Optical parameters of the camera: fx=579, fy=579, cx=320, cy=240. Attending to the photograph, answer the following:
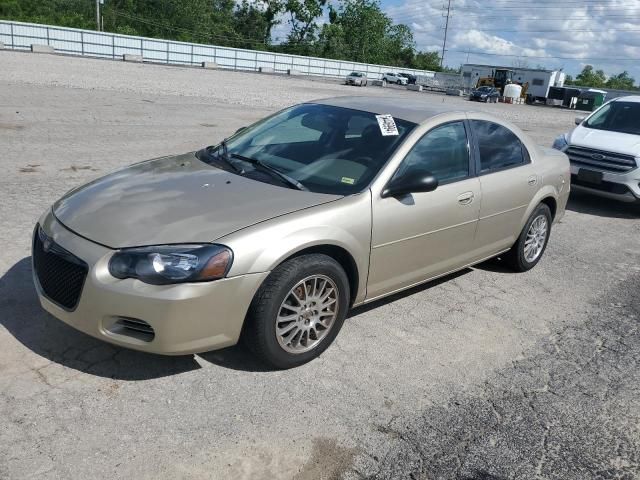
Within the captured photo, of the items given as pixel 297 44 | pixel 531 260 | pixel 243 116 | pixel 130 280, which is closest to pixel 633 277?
pixel 531 260

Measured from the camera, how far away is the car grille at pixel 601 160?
26.9 feet

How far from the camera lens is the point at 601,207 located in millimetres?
9078

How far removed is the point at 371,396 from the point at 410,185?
140cm

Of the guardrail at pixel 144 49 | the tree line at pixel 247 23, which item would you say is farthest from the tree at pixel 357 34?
the guardrail at pixel 144 49

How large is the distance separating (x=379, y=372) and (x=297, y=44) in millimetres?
90448

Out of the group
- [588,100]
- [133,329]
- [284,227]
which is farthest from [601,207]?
[588,100]

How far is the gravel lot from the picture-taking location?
2.80 meters

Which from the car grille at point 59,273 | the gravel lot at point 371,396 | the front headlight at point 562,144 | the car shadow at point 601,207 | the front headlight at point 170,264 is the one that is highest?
the front headlight at point 562,144

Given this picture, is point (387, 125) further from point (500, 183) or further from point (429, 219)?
point (500, 183)

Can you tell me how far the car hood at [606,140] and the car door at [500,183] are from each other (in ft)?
12.6

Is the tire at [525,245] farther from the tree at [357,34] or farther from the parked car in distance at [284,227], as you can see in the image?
the tree at [357,34]

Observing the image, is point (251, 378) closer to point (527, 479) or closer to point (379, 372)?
point (379, 372)

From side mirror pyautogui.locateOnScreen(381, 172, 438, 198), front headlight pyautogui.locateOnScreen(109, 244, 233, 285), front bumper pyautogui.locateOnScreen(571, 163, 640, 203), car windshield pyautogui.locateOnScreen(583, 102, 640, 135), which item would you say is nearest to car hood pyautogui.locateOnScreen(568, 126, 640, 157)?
car windshield pyautogui.locateOnScreen(583, 102, 640, 135)

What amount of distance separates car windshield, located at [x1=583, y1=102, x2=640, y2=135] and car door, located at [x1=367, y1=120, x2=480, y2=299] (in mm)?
5797
